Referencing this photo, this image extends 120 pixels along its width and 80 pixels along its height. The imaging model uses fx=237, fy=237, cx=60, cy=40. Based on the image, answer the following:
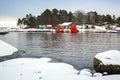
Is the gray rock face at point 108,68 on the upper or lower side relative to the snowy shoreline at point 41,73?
lower

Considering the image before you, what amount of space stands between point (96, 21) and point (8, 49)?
145 m

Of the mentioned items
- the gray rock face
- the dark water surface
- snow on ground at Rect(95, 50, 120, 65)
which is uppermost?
snow on ground at Rect(95, 50, 120, 65)

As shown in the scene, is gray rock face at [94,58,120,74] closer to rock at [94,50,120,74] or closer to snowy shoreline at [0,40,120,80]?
rock at [94,50,120,74]

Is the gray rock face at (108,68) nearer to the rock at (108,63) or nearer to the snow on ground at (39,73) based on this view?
the rock at (108,63)

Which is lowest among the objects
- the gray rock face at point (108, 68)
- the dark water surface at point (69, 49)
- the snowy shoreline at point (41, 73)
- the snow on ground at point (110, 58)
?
the dark water surface at point (69, 49)

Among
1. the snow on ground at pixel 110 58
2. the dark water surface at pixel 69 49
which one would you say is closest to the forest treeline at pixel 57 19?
the dark water surface at pixel 69 49

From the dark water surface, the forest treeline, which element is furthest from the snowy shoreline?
the forest treeline

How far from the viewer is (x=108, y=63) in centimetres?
1661

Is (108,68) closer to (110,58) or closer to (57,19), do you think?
(110,58)

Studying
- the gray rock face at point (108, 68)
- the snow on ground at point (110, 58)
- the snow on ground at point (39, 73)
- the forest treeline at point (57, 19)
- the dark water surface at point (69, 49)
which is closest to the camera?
the snow on ground at point (39, 73)

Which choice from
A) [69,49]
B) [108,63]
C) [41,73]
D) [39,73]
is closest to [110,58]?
[108,63]

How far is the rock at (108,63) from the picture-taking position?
16391mm

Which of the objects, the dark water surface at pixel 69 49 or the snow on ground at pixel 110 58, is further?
the dark water surface at pixel 69 49

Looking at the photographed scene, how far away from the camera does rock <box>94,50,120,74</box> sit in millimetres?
16391
